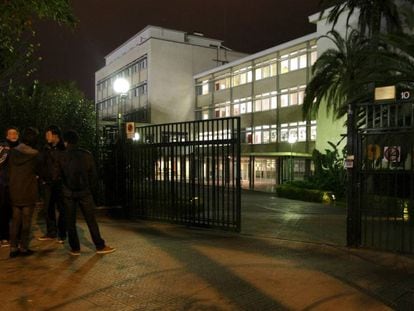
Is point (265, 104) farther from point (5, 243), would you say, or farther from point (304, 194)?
point (5, 243)

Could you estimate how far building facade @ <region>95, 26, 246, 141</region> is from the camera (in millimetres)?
49406

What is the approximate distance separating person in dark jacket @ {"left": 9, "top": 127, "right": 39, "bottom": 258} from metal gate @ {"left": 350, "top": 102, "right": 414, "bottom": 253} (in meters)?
5.02

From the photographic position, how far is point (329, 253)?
7.86 metres

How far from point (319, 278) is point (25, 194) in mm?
4347

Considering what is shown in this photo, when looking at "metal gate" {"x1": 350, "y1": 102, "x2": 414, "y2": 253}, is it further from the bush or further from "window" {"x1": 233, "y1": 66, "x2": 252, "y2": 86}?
"window" {"x1": 233, "y1": 66, "x2": 252, "y2": 86}

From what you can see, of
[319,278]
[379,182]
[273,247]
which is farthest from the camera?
[273,247]

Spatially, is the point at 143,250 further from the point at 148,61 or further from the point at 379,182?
the point at 148,61

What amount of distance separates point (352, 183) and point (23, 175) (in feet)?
16.8

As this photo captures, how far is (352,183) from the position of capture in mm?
7867

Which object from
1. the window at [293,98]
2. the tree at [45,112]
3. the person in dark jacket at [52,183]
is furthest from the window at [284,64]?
the person in dark jacket at [52,183]

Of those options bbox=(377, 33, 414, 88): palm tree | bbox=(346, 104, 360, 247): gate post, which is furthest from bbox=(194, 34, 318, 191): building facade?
bbox=(346, 104, 360, 247): gate post

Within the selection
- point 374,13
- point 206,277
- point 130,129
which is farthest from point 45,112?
point 374,13

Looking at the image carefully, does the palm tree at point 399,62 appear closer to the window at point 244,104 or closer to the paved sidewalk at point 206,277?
the paved sidewalk at point 206,277

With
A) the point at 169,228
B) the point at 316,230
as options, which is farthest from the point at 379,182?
the point at 169,228
